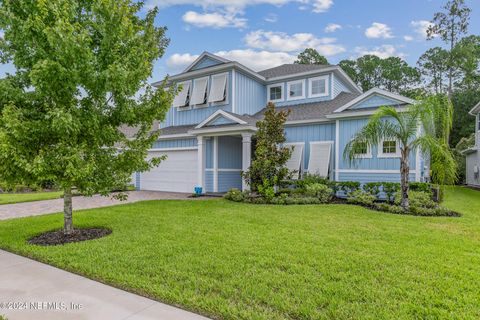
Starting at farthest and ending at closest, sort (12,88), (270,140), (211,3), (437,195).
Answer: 1. (211,3)
2. (270,140)
3. (437,195)
4. (12,88)

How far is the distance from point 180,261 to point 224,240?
4.42 feet

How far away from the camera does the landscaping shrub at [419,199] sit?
9.34 m

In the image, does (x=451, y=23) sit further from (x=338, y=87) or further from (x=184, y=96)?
(x=184, y=96)

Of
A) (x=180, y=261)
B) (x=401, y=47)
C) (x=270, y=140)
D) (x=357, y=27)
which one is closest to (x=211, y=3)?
(x=270, y=140)

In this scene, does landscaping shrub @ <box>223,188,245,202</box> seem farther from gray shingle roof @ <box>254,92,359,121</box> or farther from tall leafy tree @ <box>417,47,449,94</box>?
tall leafy tree @ <box>417,47,449,94</box>

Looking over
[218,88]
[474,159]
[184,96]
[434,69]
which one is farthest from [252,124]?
[434,69]

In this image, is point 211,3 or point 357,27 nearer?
point 211,3

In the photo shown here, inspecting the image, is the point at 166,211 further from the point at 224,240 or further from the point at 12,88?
the point at 12,88

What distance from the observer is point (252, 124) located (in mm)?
13469

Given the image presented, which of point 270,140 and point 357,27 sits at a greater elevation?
point 357,27

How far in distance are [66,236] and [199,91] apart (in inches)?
463

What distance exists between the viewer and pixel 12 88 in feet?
18.6

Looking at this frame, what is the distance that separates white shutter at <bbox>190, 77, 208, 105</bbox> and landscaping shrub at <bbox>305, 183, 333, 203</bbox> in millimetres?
8128

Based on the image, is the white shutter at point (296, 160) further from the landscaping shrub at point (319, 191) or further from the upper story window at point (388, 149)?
the upper story window at point (388, 149)
